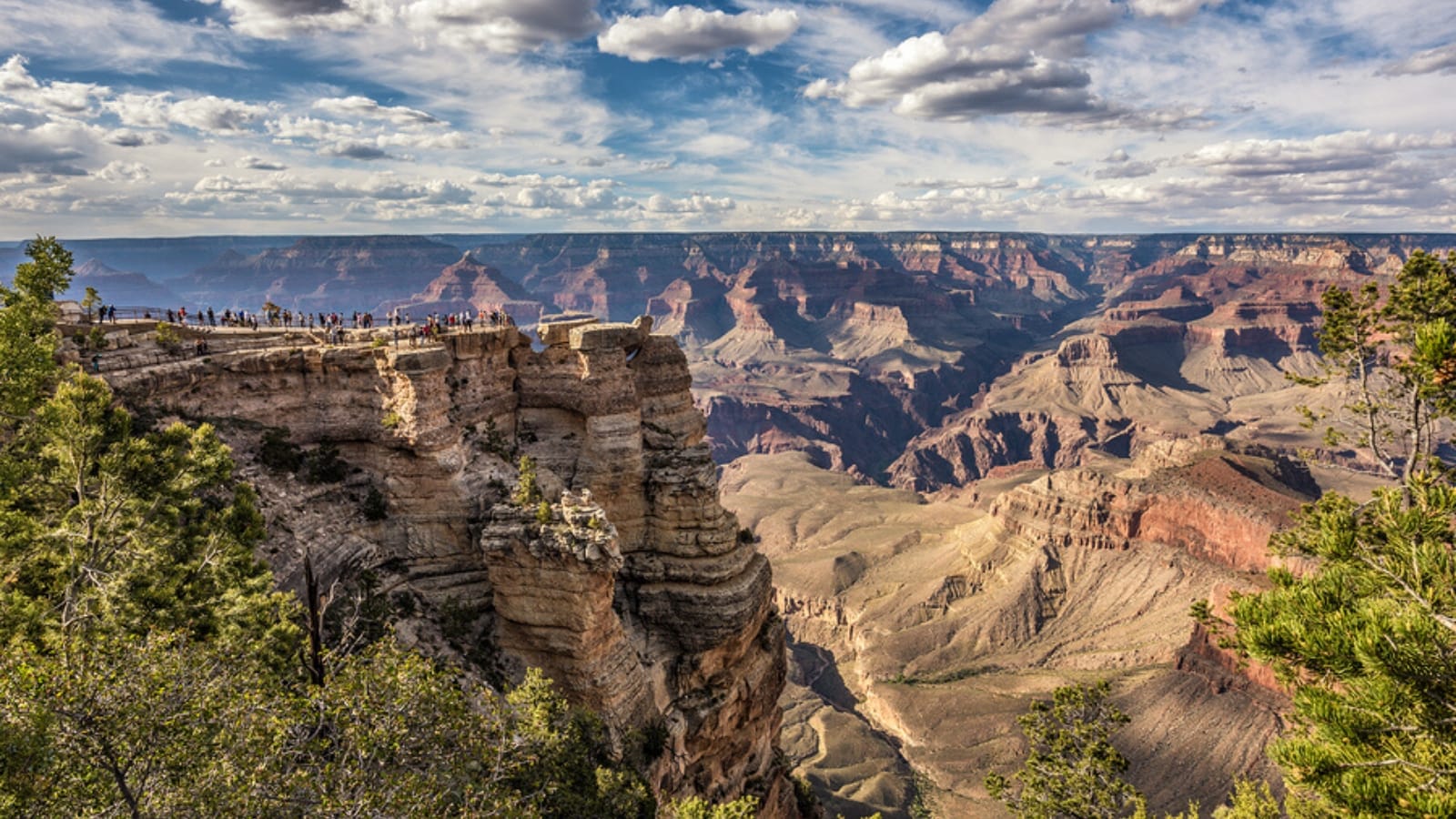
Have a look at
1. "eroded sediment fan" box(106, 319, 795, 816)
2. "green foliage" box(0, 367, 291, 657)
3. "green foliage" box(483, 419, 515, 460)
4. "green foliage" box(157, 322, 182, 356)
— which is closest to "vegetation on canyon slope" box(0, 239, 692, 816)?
"green foliage" box(0, 367, 291, 657)

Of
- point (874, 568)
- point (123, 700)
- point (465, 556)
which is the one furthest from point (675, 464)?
point (874, 568)

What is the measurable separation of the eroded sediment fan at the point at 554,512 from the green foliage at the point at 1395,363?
27832 mm

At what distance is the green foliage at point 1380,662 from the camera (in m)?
10.5

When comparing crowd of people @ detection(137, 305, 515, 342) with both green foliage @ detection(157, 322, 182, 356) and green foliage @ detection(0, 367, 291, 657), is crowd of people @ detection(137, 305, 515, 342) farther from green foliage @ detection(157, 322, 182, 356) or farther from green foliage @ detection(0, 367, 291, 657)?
green foliage @ detection(0, 367, 291, 657)

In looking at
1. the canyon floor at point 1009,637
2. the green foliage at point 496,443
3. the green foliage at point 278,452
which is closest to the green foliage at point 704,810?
the green foliage at point 496,443

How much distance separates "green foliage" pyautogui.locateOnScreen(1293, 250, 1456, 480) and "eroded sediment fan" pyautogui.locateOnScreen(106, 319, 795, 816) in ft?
91.3

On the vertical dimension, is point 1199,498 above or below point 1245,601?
below

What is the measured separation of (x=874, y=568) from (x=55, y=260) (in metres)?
119

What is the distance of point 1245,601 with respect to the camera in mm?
14133

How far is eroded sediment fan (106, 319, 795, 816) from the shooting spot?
3216 cm

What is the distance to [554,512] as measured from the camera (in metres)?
32.4

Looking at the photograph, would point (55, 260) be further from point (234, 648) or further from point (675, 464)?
point (675, 464)

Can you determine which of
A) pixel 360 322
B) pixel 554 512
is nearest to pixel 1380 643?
pixel 554 512

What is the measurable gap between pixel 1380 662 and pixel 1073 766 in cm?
2239
